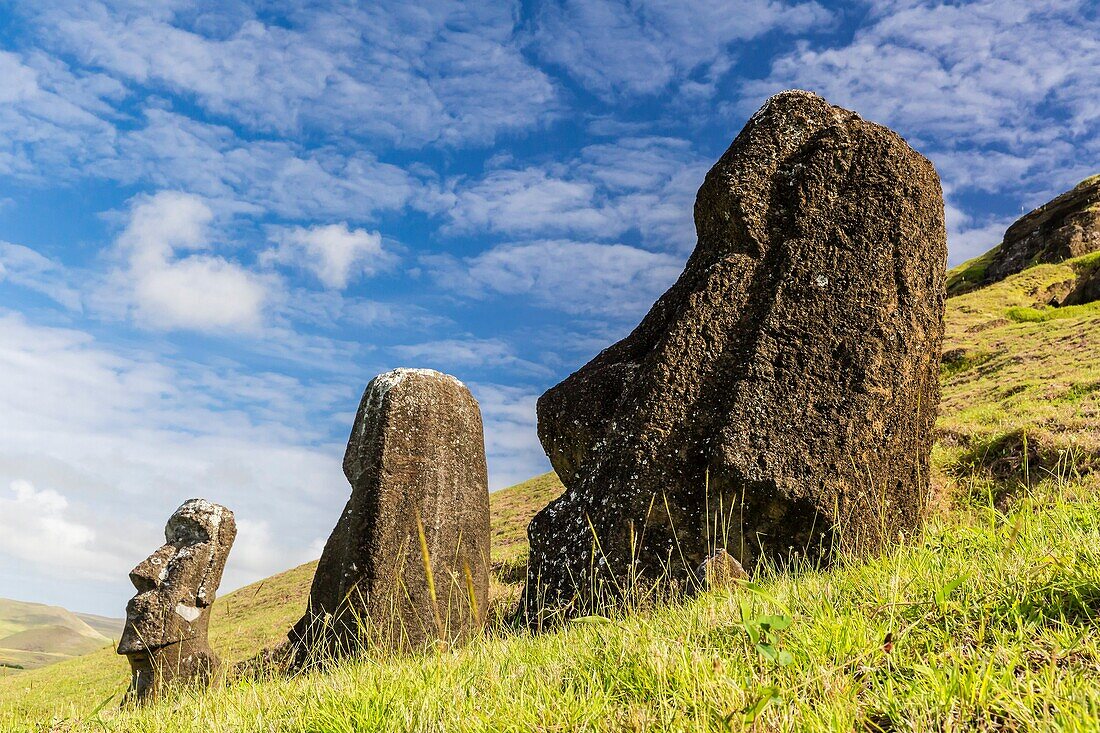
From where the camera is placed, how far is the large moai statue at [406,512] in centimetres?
1041

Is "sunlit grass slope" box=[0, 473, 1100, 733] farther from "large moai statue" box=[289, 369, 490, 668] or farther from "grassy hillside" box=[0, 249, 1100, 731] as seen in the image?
"large moai statue" box=[289, 369, 490, 668]

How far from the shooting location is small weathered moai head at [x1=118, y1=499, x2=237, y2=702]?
38.4 ft

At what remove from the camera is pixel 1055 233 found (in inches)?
2211

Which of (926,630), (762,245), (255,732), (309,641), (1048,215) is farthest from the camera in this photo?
(1048,215)

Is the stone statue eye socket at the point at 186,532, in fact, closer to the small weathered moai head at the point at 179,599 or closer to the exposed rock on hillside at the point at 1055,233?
the small weathered moai head at the point at 179,599

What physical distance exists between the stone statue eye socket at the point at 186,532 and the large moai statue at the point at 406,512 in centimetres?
255

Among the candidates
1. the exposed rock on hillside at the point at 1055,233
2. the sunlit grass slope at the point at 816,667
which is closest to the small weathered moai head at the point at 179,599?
the sunlit grass slope at the point at 816,667

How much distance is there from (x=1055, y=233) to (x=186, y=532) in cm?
6140

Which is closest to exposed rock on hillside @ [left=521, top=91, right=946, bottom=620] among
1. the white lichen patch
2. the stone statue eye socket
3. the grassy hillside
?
the grassy hillside

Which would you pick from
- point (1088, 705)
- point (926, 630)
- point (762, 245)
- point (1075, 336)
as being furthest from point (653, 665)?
point (1075, 336)

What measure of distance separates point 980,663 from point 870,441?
384 centimetres

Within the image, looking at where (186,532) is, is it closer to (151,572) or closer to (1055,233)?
(151,572)

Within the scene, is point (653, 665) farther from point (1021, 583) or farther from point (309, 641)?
point (309, 641)

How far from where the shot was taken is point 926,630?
122 inches
